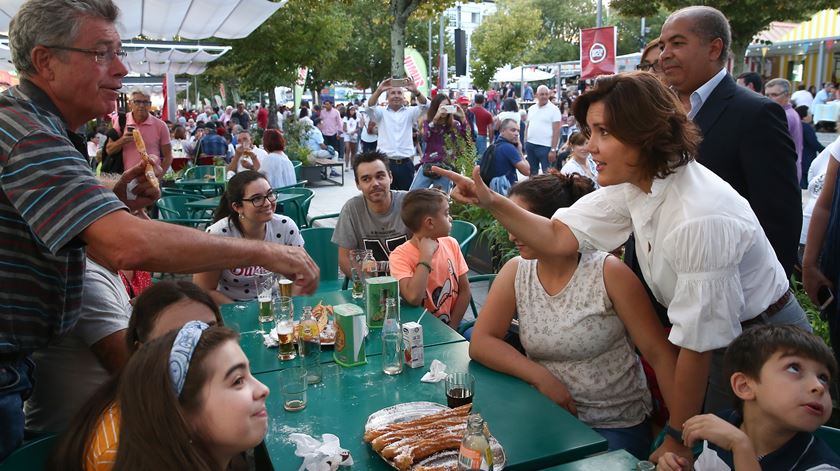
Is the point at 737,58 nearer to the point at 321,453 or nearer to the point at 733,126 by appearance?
the point at 733,126

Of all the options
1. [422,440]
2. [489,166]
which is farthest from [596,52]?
[422,440]

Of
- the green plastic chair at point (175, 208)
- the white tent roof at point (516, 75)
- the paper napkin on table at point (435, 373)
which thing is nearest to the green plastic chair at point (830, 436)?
the paper napkin on table at point (435, 373)

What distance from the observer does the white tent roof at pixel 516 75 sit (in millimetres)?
35531

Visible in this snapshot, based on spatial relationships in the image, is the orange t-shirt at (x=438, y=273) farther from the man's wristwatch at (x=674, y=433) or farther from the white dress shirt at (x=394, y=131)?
the white dress shirt at (x=394, y=131)

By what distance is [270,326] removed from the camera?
3.22m

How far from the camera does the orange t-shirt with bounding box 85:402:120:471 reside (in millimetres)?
1681

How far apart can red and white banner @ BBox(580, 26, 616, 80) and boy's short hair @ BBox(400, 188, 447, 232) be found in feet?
29.1

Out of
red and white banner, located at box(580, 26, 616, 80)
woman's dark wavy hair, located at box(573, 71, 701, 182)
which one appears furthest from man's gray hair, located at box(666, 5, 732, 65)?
red and white banner, located at box(580, 26, 616, 80)

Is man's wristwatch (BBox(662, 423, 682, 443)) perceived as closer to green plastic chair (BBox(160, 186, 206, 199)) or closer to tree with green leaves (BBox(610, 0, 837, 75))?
green plastic chair (BBox(160, 186, 206, 199))

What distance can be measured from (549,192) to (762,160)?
913 millimetres

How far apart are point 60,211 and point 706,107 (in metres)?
2.67

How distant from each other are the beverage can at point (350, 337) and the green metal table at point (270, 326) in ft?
0.40

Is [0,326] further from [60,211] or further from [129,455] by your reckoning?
[129,455]

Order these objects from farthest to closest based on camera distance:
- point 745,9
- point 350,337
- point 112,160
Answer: point 745,9, point 112,160, point 350,337
